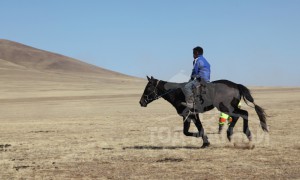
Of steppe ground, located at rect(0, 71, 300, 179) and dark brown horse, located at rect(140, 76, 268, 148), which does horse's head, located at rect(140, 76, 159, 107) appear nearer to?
dark brown horse, located at rect(140, 76, 268, 148)

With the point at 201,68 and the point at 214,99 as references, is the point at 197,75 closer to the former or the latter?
the point at 201,68

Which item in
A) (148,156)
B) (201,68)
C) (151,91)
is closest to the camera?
(148,156)

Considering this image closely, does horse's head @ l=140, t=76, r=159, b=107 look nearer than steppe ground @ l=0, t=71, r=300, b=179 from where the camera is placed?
No

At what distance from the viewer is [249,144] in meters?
14.5

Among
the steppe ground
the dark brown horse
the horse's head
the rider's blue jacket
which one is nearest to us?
the steppe ground

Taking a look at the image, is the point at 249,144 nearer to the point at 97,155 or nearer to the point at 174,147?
the point at 174,147

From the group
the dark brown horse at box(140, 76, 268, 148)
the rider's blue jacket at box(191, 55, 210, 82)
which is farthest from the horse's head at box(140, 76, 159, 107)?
the rider's blue jacket at box(191, 55, 210, 82)

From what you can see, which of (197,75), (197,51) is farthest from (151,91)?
(197,51)

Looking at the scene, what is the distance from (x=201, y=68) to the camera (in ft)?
48.5

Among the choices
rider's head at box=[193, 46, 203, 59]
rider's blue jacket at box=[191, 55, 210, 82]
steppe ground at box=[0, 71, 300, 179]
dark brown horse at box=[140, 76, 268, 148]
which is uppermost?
rider's head at box=[193, 46, 203, 59]

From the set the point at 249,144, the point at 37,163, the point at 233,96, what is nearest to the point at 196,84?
the point at 233,96

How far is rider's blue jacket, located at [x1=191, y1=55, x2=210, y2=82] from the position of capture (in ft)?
48.4

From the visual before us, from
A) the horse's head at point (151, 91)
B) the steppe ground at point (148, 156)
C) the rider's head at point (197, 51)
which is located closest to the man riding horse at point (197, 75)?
the rider's head at point (197, 51)

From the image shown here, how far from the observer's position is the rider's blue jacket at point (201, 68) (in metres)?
14.7
